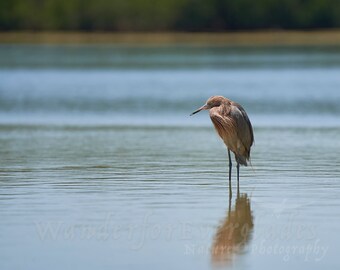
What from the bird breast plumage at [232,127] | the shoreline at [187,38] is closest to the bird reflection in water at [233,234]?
the bird breast plumage at [232,127]

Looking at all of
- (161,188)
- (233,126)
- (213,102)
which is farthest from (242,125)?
(161,188)

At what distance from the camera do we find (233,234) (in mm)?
8367

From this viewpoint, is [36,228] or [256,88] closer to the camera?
[36,228]

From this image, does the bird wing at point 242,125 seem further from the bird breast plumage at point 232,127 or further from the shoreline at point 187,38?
the shoreline at point 187,38

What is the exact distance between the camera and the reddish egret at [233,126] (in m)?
11.1

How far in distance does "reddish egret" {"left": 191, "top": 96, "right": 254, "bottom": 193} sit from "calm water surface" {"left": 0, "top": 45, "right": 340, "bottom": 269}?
34 cm

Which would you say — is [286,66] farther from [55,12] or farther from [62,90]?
[55,12]

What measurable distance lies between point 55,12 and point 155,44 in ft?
27.9

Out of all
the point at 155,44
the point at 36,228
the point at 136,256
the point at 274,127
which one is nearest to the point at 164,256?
the point at 136,256

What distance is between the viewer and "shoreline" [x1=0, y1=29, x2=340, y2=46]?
243 feet

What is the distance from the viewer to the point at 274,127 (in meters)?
18.2

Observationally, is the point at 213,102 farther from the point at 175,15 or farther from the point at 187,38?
the point at 187,38

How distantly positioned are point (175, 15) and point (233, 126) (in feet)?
218

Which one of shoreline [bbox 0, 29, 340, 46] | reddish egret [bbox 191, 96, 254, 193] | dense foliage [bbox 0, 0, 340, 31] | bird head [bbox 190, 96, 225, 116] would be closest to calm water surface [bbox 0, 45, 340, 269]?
reddish egret [bbox 191, 96, 254, 193]
